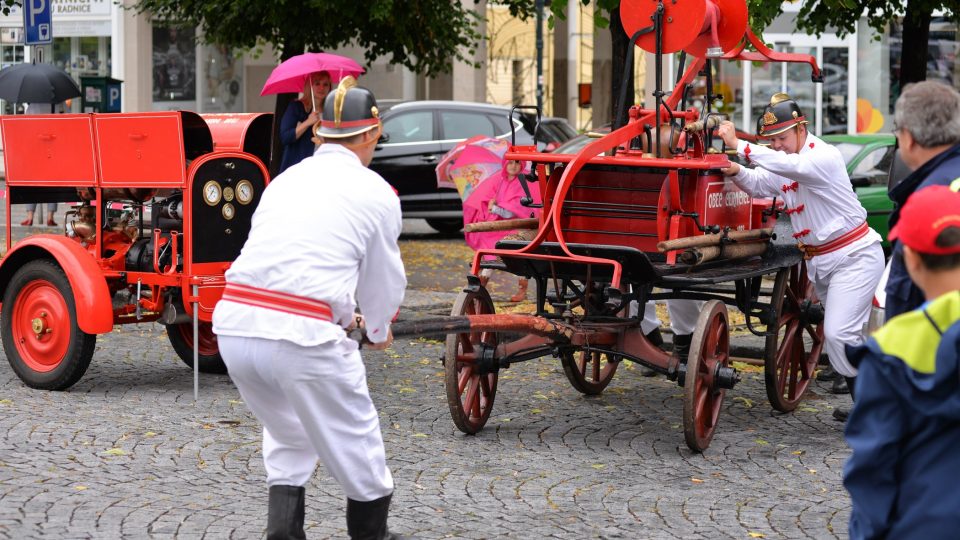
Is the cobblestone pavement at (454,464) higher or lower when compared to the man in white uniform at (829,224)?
lower

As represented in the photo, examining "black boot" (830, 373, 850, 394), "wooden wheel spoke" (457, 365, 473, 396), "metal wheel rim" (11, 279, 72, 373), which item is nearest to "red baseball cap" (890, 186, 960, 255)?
"wooden wheel spoke" (457, 365, 473, 396)

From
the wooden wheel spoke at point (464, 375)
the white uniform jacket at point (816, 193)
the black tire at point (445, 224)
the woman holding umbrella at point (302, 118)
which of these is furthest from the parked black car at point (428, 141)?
the wooden wheel spoke at point (464, 375)

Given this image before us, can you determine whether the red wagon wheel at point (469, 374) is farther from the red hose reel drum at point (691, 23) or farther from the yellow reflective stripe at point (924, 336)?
the yellow reflective stripe at point (924, 336)

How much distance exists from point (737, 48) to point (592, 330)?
2185 millimetres

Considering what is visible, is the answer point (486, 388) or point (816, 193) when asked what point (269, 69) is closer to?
point (816, 193)

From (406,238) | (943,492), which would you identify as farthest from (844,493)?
(406,238)

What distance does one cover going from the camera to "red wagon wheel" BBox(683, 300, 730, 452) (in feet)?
23.3

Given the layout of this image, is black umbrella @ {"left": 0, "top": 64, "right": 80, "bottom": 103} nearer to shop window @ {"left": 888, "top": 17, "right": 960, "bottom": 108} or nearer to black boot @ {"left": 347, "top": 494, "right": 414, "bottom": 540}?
black boot @ {"left": 347, "top": 494, "right": 414, "bottom": 540}

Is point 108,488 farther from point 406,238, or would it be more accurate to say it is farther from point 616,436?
point 406,238

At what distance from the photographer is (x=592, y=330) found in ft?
24.2

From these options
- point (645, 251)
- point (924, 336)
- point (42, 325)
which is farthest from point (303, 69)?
point (924, 336)

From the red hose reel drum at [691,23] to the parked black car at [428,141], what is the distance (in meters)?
9.41

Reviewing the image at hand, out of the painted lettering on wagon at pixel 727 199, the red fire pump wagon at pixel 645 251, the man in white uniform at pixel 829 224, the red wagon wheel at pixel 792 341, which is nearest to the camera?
the red fire pump wagon at pixel 645 251

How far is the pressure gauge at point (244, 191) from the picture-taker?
8430 millimetres
